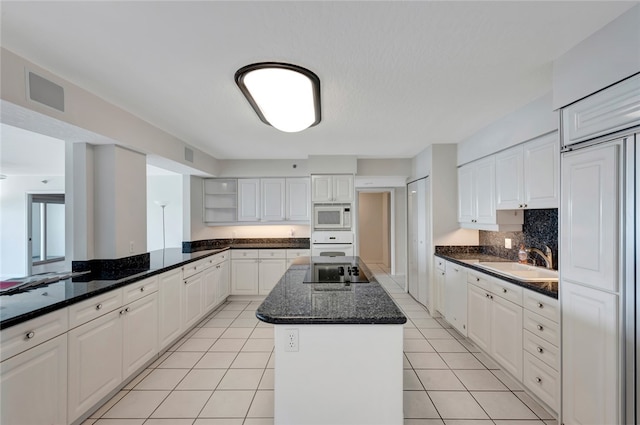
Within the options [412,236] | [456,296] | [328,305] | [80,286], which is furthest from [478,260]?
[80,286]

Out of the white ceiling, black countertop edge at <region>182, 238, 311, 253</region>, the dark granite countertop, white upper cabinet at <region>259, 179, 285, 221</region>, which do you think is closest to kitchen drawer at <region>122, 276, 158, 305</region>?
the dark granite countertop

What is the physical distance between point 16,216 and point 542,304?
9304 millimetres

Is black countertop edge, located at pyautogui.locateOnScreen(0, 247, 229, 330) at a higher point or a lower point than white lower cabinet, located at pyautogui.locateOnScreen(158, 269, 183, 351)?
higher

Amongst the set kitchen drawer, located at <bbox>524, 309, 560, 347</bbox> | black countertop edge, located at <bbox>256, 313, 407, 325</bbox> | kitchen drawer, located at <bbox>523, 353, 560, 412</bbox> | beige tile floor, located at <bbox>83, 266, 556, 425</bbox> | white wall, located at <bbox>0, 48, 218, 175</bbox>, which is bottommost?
beige tile floor, located at <bbox>83, 266, 556, 425</bbox>

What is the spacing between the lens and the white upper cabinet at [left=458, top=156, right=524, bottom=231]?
121 inches

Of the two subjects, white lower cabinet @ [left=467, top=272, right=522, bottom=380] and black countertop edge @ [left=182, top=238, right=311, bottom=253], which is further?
black countertop edge @ [left=182, top=238, right=311, bottom=253]

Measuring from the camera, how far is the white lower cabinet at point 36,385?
144cm

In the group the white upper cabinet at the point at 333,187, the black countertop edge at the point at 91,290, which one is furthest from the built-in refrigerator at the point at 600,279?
the white upper cabinet at the point at 333,187

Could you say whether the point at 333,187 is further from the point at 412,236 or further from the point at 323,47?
the point at 323,47

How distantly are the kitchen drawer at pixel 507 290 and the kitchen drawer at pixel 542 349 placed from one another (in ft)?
0.85

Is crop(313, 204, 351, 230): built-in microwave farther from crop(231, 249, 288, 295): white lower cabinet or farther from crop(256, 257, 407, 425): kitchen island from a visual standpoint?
crop(256, 257, 407, 425): kitchen island

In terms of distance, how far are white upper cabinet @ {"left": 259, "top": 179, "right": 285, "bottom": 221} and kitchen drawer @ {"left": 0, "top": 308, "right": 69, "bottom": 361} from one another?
11.4 ft

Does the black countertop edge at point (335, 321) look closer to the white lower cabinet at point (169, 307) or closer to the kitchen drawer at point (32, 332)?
the kitchen drawer at point (32, 332)

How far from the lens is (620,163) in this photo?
1400mm
